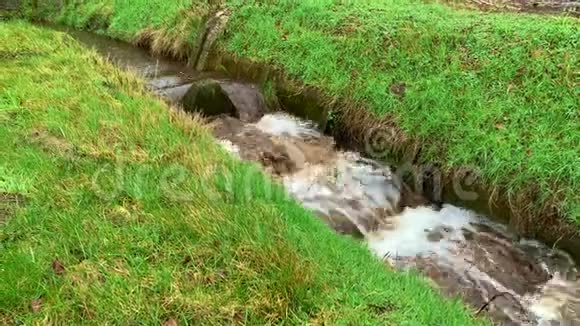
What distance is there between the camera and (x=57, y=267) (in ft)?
12.0

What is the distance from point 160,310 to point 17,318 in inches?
31.4

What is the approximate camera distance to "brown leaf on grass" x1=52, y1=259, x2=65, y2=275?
3.62 meters

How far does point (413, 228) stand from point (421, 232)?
10 centimetres

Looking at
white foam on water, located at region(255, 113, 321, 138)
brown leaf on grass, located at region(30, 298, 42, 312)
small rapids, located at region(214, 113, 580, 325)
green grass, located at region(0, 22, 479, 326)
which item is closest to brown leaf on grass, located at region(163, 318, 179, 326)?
green grass, located at region(0, 22, 479, 326)

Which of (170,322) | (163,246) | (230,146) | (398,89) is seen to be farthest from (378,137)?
(170,322)

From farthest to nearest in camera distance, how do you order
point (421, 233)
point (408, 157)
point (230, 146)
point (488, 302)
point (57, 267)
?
point (230, 146)
point (408, 157)
point (421, 233)
point (488, 302)
point (57, 267)

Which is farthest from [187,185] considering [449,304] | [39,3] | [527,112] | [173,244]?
[39,3]

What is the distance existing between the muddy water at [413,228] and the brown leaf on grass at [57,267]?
9.24ft

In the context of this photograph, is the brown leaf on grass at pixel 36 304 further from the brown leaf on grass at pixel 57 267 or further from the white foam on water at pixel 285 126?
the white foam on water at pixel 285 126

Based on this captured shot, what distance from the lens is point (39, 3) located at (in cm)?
1683

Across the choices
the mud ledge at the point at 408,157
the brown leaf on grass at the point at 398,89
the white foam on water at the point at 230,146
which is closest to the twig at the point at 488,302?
the mud ledge at the point at 408,157

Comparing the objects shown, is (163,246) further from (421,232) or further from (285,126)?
(285,126)

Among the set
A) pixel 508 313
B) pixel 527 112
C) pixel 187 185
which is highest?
pixel 527 112

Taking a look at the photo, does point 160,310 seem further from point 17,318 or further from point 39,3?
point 39,3
